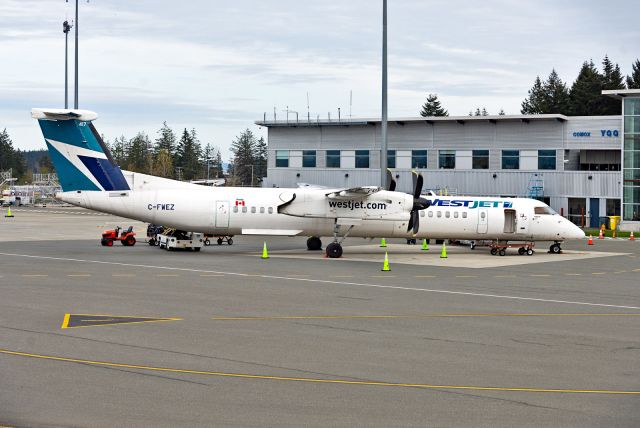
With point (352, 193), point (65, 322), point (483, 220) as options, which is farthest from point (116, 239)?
point (65, 322)

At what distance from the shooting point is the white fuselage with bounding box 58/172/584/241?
38500 millimetres

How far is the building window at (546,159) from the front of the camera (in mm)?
69562

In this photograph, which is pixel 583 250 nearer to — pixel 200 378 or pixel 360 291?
pixel 360 291

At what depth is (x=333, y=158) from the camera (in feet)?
251

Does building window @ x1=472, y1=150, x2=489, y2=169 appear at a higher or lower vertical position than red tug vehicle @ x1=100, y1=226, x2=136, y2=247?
higher

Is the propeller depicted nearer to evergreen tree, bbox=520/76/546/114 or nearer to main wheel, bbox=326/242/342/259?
main wheel, bbox=326/242/342/259

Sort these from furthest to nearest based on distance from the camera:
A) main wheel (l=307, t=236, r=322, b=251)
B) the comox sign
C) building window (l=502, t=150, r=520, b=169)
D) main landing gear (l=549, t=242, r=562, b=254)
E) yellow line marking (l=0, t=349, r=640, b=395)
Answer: building window (l=502, t=150, r=520, b=169) → the comox sign → main landing gear (l=549, t=242, r=562, b=254) → main wheel (l=307, t=236, r=322, b=251) → yellow line marking (l=0, t=349, r=640, b=395)

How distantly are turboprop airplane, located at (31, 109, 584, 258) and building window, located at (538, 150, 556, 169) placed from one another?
27.4 metres

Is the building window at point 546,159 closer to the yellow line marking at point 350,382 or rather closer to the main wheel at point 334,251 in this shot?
the main wheel at point 334,251

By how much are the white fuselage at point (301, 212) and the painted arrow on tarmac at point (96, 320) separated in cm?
1874

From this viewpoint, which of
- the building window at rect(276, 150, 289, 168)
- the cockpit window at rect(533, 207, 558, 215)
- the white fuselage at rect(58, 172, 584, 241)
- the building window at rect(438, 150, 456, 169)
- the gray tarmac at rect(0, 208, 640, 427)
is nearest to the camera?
the gray tarmac at rect(0, 208, 640, 427)

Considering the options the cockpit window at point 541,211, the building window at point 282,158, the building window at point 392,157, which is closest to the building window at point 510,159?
the building window at point 392,157

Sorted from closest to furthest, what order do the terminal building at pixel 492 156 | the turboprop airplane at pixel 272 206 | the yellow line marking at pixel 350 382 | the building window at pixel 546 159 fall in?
the yellow line marking at pixel 350 382, the turboprop airplane at pixel 272 206, the terminal building at pixel 492 156, the building window at pixel 546 159

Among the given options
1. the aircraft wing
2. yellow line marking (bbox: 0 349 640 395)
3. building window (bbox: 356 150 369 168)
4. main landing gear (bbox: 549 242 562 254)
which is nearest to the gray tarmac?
yellow line marking (bbox: 0 349 640 395)
